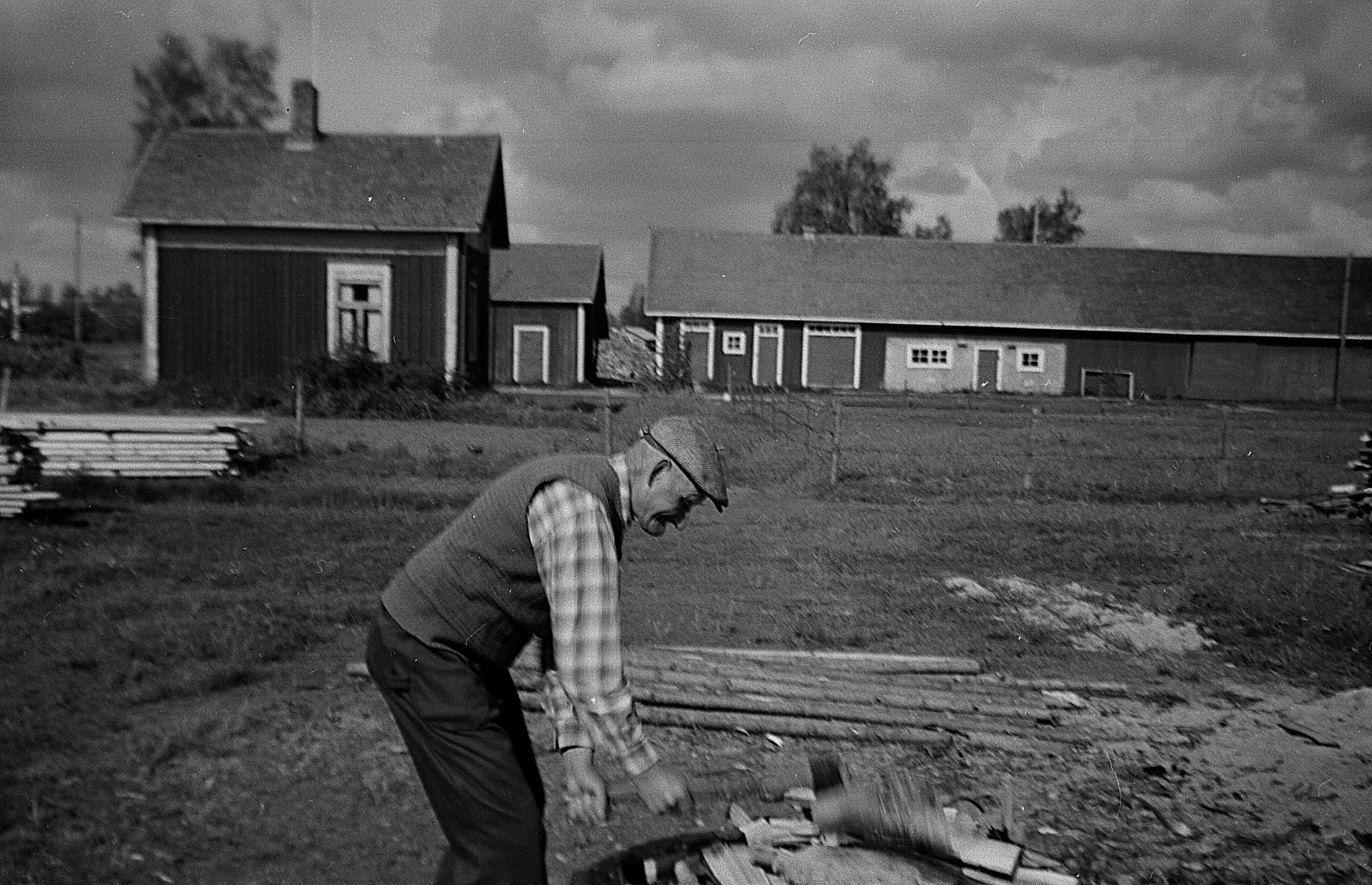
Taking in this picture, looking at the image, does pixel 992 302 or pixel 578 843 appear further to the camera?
pixel 992 302

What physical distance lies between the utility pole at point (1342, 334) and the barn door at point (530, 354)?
1108 inches

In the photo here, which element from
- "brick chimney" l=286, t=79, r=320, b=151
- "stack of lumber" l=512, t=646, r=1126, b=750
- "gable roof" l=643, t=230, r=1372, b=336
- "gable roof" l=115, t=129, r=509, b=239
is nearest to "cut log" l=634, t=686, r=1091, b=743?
"stack of lumber" l=512, t=646, r=1126, b=750

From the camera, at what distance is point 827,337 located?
43.8 meters

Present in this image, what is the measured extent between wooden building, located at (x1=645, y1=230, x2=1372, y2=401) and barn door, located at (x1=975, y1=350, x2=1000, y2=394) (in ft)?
0.15

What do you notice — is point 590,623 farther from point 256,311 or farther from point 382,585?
point 256,311

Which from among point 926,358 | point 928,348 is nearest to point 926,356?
point 926,358

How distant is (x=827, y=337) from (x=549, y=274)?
36.0 feet

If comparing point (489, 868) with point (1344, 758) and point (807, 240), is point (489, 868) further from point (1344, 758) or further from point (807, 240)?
→ point (807, 240)

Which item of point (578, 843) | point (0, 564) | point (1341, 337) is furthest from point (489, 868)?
point (1341, 337)

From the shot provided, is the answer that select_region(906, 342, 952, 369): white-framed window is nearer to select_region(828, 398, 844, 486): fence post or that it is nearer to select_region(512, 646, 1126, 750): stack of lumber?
select_region(828, 398, 844, 486): fence post

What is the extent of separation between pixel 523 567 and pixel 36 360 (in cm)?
3840

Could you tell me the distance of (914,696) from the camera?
695 cm

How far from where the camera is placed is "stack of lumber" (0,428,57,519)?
463 inches

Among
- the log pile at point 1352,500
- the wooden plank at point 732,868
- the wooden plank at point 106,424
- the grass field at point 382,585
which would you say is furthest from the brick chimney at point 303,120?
the wooden plank at point 732,868
